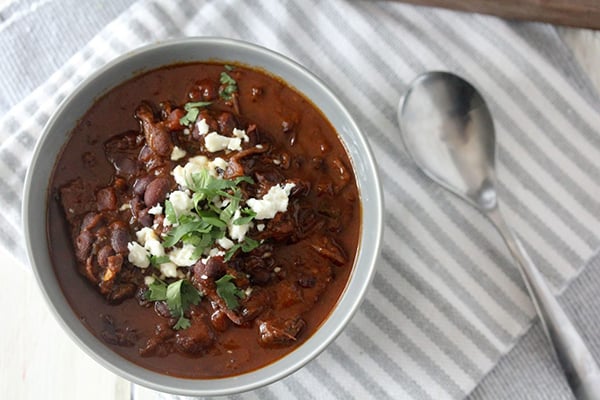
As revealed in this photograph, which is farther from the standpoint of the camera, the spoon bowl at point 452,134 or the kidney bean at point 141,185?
the spoon bowl at point 452,134

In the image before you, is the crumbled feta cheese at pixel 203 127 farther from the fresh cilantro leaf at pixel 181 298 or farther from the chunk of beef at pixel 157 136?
the fresh cilantro leaf at pixel 181 298

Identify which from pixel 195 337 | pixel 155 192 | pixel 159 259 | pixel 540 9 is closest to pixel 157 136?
pixel 155 192

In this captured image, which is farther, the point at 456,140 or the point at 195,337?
the point at 456,140

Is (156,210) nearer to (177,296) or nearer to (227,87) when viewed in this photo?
(177,296)

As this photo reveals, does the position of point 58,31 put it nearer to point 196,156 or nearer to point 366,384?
point 196,156

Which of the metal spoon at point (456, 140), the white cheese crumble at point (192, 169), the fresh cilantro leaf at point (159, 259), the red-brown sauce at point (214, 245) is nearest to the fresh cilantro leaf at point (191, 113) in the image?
the red-brown sauce at point (214, 245)

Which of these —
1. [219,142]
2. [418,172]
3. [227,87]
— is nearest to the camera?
[219,142]
